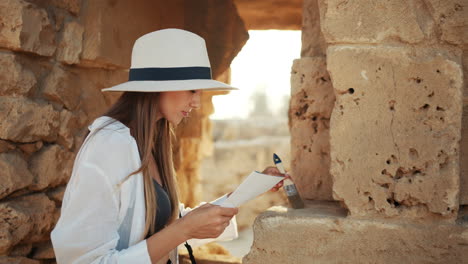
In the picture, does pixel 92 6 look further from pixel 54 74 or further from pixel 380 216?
pixel 380 216

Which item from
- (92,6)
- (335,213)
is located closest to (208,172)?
(92,6)

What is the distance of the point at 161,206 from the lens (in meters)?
1.90

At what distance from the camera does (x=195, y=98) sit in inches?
74.7

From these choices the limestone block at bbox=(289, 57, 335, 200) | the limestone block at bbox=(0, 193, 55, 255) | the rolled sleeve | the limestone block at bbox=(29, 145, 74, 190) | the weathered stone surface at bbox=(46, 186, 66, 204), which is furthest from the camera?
the weathered stone surface at bbox=(46, 186, 66, 204)

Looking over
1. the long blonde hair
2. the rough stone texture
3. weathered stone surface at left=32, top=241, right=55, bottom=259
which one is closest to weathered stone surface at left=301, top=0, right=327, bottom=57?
the long blonde hair

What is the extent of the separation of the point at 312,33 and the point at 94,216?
1368mm

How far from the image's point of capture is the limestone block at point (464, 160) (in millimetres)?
1940

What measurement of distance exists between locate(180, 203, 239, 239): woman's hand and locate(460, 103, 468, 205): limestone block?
933 mm

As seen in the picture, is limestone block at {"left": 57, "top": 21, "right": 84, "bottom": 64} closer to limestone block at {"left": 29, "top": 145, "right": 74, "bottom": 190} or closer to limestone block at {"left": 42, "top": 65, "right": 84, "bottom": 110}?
limestone block at {"left": 42, "top": 65, "right": 84, "bottom": 110}

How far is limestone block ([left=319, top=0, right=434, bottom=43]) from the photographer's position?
6.10 ft

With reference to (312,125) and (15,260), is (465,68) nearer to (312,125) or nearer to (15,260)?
(312,125)

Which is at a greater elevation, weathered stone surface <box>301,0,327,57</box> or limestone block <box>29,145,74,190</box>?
weathered stone surface <box>301,0,327,57</box>

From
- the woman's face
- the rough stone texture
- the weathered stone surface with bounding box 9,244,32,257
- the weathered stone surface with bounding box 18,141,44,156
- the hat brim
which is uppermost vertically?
the rough stone texture

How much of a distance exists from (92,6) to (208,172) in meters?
10.2
